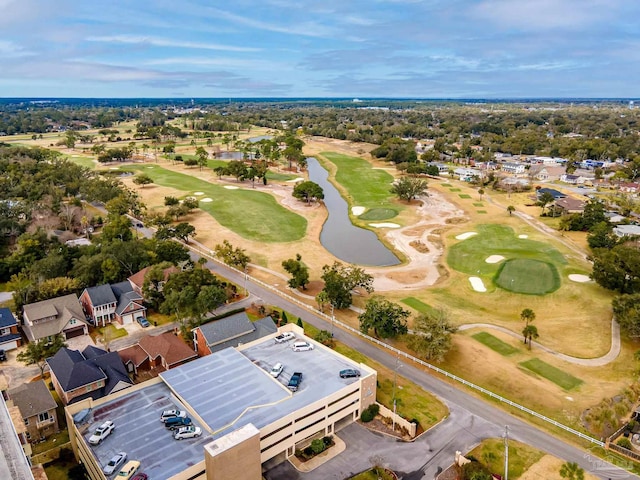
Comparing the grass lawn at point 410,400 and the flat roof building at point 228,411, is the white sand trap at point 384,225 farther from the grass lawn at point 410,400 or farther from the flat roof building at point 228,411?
the flat roof building at point 228,411

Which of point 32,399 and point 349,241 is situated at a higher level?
point 32,399

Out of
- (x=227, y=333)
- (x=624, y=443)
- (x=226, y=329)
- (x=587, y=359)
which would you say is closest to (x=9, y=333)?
(x=226, y=329)

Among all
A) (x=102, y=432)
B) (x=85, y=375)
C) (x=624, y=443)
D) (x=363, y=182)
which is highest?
(x=363, y=182)

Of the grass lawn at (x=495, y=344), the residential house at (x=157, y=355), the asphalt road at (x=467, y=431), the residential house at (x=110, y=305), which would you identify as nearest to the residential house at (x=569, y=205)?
the grass lawn at (x=495, y=344)

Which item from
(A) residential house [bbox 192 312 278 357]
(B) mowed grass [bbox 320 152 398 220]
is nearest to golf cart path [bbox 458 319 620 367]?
(A) residential house [bbox 192 312 278 357]

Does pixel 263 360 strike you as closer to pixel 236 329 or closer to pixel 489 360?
pixel 236 329

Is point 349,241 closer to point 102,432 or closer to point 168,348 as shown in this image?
point 168,348

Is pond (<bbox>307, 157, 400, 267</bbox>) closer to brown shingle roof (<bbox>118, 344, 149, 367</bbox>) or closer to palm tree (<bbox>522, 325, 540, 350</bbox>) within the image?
palm tree (<bbox>522, 325, 540, 350</bbox>)
